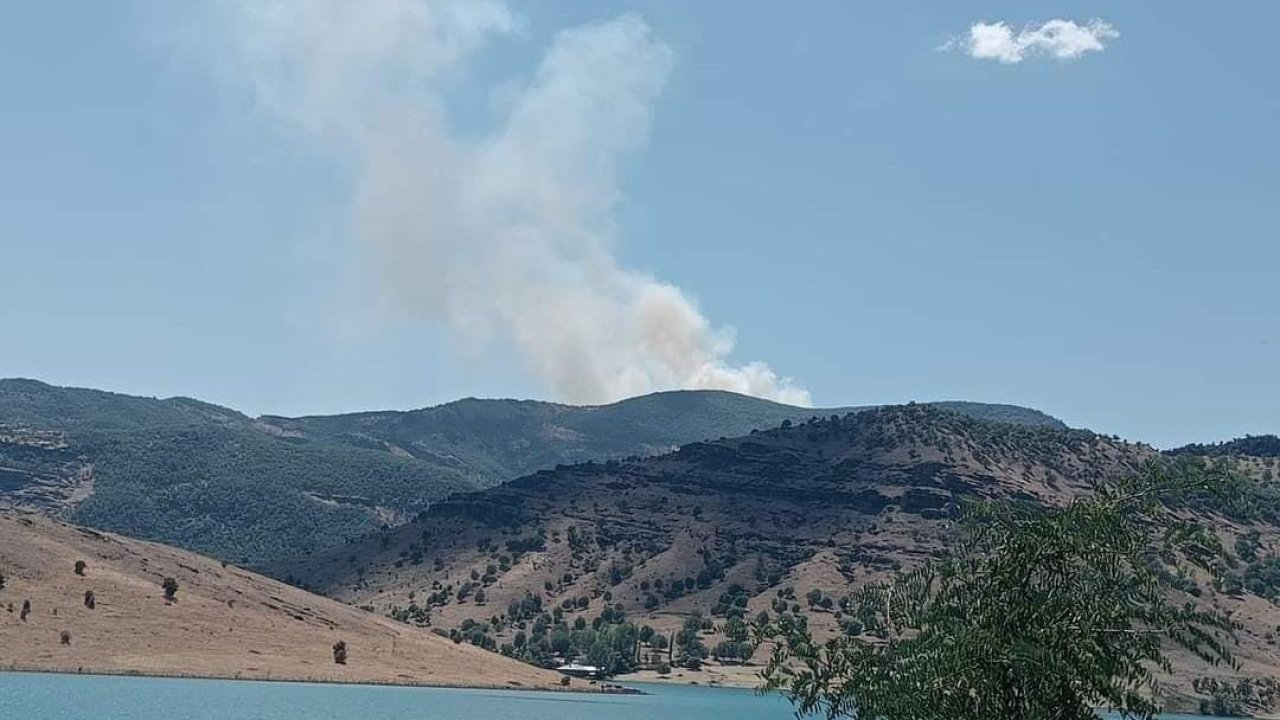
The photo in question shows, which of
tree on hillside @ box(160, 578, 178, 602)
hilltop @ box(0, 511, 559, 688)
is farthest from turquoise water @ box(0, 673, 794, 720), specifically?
tree on hillside @ box(160, 578, 178, 602)

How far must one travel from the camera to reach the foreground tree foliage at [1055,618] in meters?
21.9

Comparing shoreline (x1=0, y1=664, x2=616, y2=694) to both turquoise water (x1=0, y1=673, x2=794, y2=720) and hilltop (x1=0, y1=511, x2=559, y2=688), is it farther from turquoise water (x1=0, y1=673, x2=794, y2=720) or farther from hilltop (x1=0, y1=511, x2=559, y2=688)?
turquoise water (x1=0, y1=673, x2=794, y2=720)

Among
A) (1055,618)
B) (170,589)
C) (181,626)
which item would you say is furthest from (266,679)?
(1055,618)

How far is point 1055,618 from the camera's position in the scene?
22.1 m

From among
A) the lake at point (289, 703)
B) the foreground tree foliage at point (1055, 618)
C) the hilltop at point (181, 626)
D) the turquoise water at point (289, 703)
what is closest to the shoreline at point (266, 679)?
the hilltop at point (181, 626)

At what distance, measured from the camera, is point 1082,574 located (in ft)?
74.3

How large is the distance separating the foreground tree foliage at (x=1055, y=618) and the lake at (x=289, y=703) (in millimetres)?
66975

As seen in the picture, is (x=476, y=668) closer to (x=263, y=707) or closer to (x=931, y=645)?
(x=263, y=707)

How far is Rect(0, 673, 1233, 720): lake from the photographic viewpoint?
8644 centimetres

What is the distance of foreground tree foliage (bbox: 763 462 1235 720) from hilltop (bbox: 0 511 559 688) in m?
110

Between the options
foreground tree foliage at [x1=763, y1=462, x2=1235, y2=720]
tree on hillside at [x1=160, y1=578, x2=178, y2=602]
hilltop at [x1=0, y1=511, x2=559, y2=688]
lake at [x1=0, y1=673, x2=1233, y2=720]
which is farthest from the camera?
tree on hillside at [x1=160, y1=578, x2=178, y2=602]

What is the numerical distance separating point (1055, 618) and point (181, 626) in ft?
424

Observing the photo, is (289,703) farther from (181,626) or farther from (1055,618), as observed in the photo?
(1055,618)

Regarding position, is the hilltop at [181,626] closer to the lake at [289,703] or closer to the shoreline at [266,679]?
the shoreline at [266,679]
